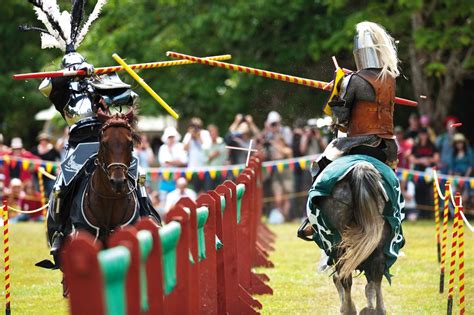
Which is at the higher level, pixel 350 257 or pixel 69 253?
pixel 69 253

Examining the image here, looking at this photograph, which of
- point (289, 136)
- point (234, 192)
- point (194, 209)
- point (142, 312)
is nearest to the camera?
A: point (142, 312)

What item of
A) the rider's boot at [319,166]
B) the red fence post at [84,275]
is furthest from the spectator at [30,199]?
the red fence post at [84,275]

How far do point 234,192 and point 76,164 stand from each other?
154cm

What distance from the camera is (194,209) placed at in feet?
24.7

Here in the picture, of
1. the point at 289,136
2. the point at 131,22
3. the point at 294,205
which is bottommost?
the point at 294,205

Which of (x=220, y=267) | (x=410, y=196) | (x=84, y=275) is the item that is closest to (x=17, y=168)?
(x=410, y=196)

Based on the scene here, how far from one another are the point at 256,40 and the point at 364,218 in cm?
1825

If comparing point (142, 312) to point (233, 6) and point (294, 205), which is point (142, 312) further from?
point (233, 6)

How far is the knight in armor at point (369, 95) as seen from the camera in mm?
9188

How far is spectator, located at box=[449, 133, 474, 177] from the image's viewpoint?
22.2m

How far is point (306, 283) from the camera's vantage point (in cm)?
1305

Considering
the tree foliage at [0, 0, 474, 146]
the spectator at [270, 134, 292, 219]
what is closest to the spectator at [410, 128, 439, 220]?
the tree foliage at [0, 0, 474, 146]

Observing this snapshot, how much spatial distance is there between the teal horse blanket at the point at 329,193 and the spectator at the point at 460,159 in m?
13.4

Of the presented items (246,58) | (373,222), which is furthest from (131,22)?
(373,222)
